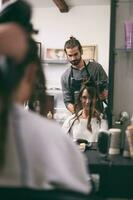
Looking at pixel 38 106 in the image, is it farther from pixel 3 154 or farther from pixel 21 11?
pixel 3 154

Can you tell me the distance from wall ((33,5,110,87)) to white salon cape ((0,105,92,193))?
2398 mm

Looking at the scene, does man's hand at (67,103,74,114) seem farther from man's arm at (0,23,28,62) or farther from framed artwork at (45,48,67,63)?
man's arm at (0,23,28,62)

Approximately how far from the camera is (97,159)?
1753 mm

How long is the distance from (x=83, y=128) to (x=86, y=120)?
0.18 feet

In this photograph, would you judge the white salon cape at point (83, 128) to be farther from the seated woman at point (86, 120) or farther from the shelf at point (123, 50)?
the shelf at point (123, 50)

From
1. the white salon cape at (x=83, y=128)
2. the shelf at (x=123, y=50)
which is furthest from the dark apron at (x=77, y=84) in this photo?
the shelf at (x=123, y=50)

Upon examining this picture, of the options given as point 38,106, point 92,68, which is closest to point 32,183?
point 38,106

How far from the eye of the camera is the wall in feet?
10.3

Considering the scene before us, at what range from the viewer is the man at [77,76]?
2328 millimetres

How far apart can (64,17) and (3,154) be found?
276cm

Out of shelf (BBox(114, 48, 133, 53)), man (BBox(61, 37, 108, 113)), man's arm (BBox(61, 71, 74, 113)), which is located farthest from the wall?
shelf (BBox(114, 48, 133, 53))

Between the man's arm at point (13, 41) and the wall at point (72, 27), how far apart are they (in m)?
2.32

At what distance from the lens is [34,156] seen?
2.22 feet

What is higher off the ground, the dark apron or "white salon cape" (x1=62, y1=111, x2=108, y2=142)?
the dark apron
